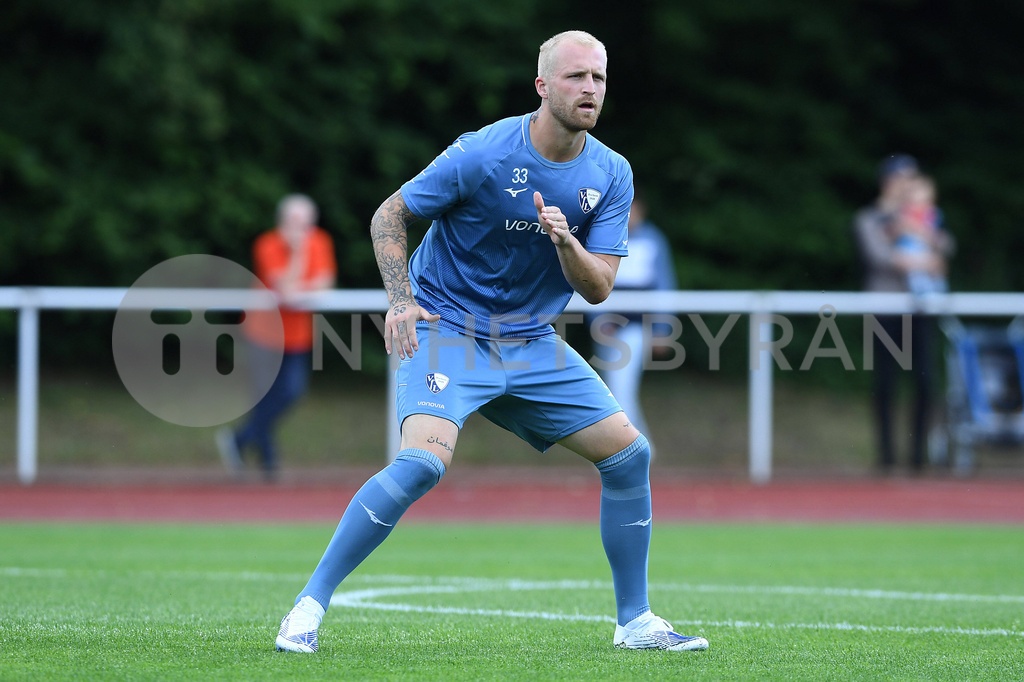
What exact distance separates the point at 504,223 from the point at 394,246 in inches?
16.4

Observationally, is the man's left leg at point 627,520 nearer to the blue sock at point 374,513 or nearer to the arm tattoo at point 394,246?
the blue sock at point 374,513

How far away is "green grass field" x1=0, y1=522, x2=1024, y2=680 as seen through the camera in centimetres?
488

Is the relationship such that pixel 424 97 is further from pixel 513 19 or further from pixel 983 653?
pixel 983 653

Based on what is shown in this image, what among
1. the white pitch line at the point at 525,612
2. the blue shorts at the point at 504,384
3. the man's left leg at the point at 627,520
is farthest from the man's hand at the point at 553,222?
the white pitch line at the point at 525,612

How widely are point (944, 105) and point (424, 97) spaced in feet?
26.1

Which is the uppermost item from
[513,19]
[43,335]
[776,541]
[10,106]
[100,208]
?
[513,19]

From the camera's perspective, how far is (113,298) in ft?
44.0

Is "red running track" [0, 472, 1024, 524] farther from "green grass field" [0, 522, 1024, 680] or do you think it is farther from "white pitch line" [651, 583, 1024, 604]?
"white pitch line" [651, 583, 1024, 604]

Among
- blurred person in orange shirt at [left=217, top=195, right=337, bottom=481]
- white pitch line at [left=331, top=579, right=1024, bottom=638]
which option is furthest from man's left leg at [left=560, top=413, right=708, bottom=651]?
blurred person in orange shirt at [left=217, top=195, right=337, bottom=481]

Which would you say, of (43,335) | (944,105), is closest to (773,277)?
(944,105)

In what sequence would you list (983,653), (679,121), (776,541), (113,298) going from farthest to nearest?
(679,121)
(113,298)
(776,541)
(983,653)

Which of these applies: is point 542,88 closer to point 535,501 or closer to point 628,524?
point 628,524

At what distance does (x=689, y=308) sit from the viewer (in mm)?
13883

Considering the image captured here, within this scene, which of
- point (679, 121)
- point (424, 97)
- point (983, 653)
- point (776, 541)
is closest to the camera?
point (983, 653)
